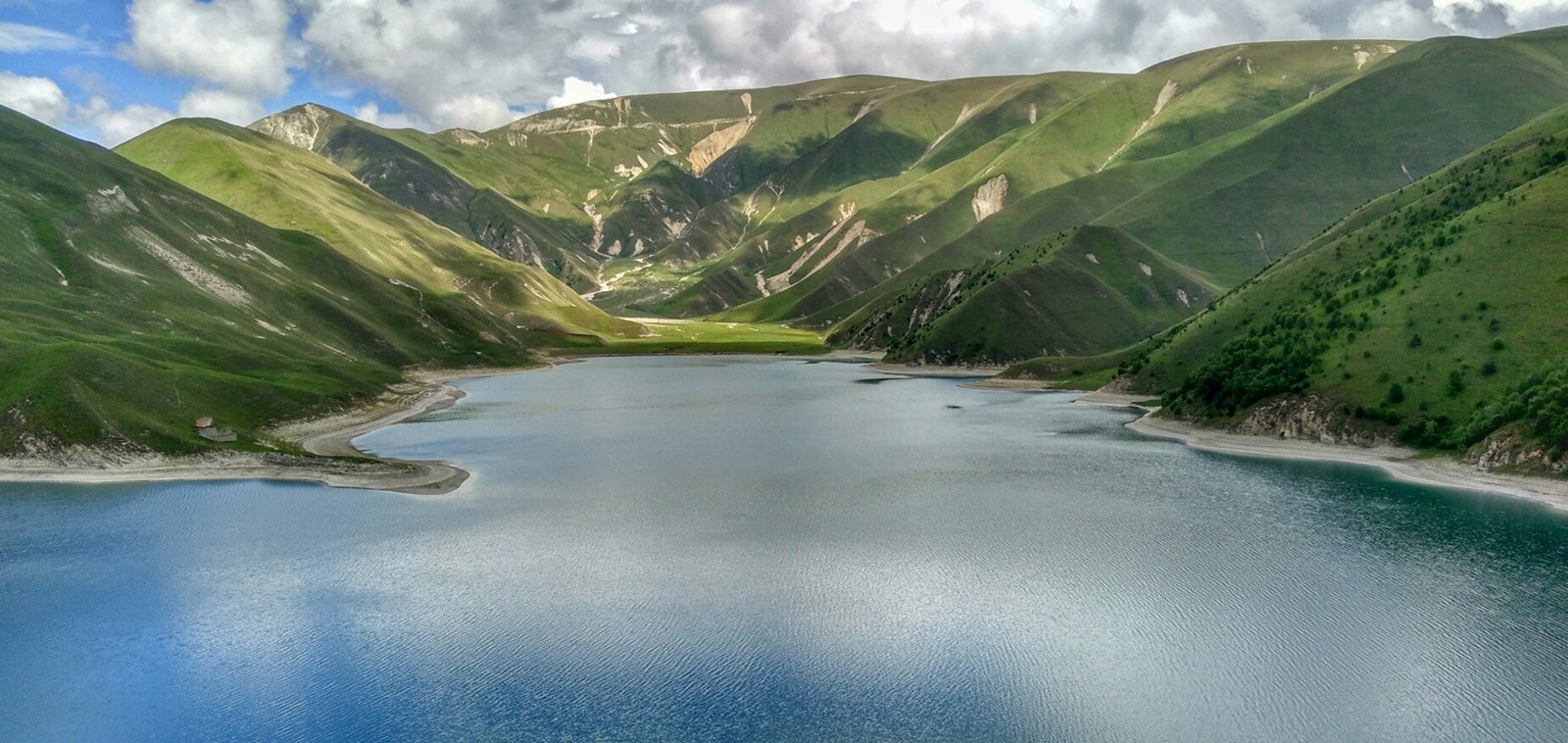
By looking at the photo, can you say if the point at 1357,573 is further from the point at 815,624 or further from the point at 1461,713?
the point at 815,624

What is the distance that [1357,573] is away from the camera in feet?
156

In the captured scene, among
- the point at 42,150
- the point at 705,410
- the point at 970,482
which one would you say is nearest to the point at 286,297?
the point at 42,150

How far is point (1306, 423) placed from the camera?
8594 centimetres

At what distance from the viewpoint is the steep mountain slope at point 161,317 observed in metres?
76.0

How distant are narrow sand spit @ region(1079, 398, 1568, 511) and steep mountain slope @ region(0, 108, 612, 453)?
87.3 meters

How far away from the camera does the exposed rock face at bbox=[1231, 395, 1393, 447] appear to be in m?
81.6

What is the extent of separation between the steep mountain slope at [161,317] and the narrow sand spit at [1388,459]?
87324mm

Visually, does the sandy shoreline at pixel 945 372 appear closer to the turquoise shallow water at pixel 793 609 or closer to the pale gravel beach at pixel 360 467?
the pale gravel beach at pixel 360 467

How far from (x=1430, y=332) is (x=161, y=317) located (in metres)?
134

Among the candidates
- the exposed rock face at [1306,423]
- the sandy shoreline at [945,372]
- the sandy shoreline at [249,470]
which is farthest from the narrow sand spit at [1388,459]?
the sandy shoreline at [945,372]

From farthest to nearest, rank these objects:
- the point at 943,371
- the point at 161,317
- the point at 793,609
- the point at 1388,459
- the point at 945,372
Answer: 1. the point at 943,371
2. the point at 945,372
3. the point at 161,317
4. the point at 1388,459
5. the point at 793,609

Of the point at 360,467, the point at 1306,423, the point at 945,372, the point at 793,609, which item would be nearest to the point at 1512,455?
the point at 1306,423

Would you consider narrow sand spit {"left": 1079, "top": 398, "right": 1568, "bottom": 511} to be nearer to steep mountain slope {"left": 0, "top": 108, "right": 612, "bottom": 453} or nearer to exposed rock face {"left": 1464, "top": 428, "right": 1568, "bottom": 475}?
exposed rock face {"left": 1464, "top": 428, "right": 1568, "bottom": 475}

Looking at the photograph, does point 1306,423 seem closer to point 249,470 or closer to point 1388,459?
point 1388,459
